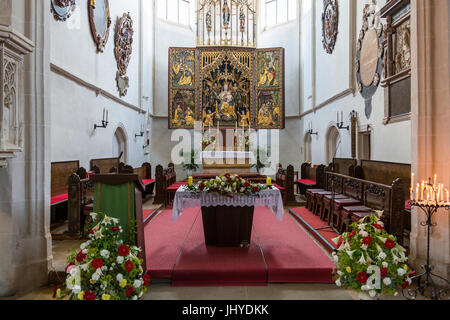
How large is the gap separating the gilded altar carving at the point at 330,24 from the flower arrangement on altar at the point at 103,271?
1135cm

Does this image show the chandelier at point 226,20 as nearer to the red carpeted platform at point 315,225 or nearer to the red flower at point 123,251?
the red carpeted platform at point 315,225

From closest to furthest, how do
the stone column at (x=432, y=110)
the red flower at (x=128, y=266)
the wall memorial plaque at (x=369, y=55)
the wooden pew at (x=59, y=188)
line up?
the red flower at (x=128, y=266), the stone column at (x=432, y=110), the wooden pew at (x=59, y=188), the wall memorial plaque at (x=369, y=55)

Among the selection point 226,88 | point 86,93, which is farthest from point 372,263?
point 226,88

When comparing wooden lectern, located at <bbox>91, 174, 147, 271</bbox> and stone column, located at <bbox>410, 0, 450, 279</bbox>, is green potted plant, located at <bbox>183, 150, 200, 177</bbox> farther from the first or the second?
stone column, located at <bbox>410, 0, 450, 279</bbox>

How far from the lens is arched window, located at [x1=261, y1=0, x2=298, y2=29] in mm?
16734

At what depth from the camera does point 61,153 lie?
7.53m

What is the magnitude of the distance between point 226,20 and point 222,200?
44.1ft

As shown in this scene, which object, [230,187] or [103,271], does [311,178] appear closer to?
[230,187]

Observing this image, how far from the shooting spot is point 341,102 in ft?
35.9

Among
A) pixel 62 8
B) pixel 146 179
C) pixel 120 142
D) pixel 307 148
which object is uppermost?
pixel 62 8

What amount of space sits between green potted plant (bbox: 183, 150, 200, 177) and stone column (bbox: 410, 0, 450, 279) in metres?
10.9

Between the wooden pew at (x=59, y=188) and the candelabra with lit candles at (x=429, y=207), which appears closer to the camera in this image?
the candelabra with lit candles at (x=429, y=207)

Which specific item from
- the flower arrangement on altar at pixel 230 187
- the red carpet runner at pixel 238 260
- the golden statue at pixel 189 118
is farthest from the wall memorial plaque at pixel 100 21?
the flower arrangement on altar at pixel 230 187

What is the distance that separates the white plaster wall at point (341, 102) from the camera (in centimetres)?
741
